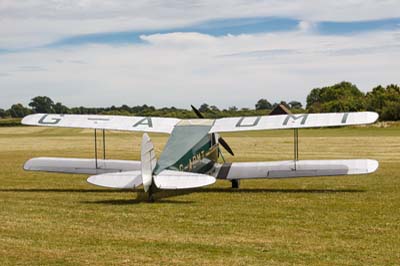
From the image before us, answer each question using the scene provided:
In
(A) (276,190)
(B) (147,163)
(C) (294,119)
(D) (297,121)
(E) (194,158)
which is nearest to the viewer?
(B) (147,163)

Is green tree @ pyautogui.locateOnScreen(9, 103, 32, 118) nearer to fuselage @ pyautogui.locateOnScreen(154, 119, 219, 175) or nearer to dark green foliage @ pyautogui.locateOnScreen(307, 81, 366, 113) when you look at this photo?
dark green foliage @ pyautogui.locateOnScreen(307, 81, 366, 113)

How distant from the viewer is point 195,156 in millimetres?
14227

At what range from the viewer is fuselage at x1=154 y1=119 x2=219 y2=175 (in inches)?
518

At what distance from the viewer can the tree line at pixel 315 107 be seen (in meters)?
75.2

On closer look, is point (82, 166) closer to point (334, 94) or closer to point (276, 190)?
point (276, 190)

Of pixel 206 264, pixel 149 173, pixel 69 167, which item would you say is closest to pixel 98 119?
pixel 69 167

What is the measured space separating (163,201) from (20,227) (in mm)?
3552

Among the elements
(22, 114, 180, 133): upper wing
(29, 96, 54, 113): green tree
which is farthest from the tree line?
(22, 114, 180, 133): upper wing

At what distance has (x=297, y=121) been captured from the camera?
1452 cm

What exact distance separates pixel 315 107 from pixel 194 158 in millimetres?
87918

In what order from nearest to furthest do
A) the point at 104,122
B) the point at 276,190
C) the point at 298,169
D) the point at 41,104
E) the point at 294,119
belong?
the point at 294,119, the point at 298,169, the point at 276,190, the point at 104,122, the point at 41,104

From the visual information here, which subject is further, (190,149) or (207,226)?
(190,149)

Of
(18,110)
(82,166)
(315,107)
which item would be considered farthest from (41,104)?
(82,166)

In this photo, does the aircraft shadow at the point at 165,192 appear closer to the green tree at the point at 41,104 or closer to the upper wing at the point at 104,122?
the upper wing at the point at 104,122
